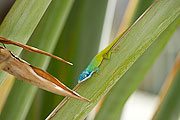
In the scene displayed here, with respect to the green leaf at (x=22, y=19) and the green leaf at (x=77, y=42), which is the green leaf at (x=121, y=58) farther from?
the green leaf at (x=77, y=42)

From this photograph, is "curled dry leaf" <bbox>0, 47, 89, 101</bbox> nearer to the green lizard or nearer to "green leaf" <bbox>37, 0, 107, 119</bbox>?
the green lizard

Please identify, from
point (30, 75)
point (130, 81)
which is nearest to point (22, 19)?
point (30, 75)

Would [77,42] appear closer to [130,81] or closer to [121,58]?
[130,81]

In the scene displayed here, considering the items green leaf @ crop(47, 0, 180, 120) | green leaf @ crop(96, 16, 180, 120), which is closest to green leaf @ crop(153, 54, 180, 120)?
green leaf @ crop(96, 16, 180, 120)

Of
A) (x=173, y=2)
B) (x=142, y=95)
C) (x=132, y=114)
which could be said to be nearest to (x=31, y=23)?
(x=173, y=2)

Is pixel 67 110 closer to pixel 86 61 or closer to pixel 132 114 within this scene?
pixel 86 61
